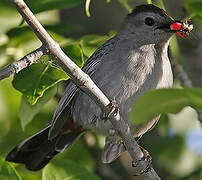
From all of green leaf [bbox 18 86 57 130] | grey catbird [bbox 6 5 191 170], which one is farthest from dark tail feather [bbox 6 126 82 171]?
green leaf [bbox 18 86 57 130]

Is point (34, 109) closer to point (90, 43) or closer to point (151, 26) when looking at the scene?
point (90, 43)

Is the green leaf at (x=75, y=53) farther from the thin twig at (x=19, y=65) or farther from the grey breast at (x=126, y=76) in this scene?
the thin twig at (x=19, y=65)

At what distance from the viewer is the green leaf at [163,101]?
2.07 meters

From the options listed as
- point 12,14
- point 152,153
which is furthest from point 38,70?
point 152,153

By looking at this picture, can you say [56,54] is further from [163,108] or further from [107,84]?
[107,84]

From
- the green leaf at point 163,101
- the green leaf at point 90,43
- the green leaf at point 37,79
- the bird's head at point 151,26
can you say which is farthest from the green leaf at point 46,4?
the green leaf at point 163,101

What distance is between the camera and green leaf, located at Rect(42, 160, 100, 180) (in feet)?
11.8

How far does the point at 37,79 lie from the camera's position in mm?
3516

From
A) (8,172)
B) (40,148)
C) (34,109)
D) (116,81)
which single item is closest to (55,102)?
(40,148)

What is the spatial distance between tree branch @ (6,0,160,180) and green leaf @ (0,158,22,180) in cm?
68

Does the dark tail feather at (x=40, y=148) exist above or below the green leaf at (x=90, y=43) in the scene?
below

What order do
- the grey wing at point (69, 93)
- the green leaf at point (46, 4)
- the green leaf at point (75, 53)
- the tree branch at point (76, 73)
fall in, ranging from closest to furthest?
the tree branch at point (76, 73) → the green leaf at point (75, 53) → the green leaf at point (46, 4) → the grey wing at point (69, 93)

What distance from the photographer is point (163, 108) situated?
2.12 m

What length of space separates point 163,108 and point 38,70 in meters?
1.65
